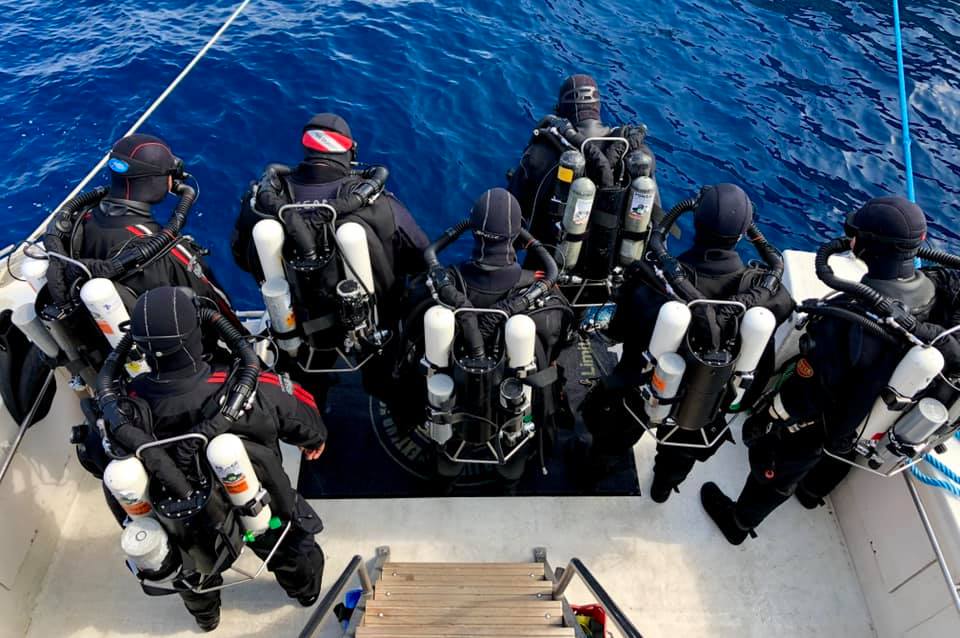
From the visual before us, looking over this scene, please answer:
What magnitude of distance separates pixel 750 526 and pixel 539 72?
7998 millimetres

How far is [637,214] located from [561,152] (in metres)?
0.76

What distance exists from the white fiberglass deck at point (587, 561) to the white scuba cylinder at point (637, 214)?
5.61ft

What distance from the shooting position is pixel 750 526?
4039mm

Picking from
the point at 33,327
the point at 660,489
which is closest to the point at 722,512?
the point at 660,489

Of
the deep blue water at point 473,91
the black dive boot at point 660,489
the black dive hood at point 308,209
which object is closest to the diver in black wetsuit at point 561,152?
the black dive hood at point 308,209

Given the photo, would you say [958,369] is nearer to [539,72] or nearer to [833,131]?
[833,131]

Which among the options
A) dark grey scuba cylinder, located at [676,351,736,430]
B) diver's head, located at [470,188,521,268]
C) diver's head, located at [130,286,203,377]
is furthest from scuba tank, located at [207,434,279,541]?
dark grey scuba cylinder, located at [676,351,736,430]

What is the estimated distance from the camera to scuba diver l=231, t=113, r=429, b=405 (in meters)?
3.57

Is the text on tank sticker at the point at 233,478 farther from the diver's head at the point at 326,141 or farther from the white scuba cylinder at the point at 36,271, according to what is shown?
the diver's head at the point at 326,141

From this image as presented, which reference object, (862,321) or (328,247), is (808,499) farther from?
(328,247)

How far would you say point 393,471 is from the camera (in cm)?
457

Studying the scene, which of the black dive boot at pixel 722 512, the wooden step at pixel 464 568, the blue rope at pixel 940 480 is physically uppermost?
the blue rope at pixel 940 480

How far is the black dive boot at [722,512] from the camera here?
421 cm

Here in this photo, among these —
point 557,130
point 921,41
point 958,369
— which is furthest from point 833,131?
point 958,369
